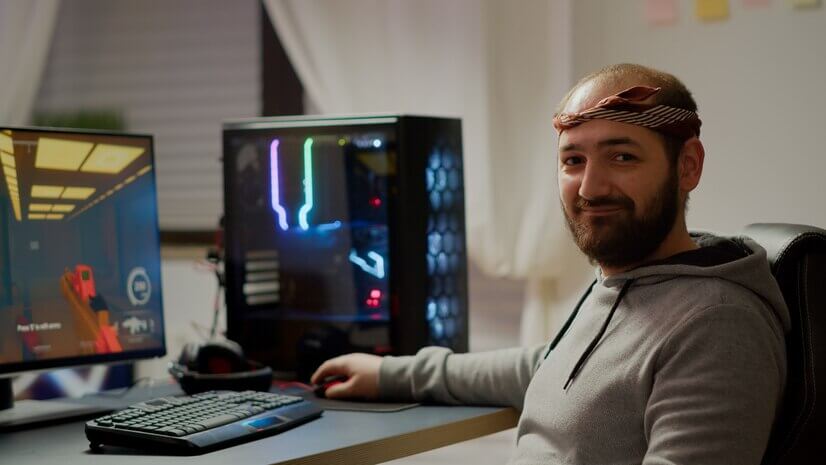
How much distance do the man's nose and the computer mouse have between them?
0.65 metres

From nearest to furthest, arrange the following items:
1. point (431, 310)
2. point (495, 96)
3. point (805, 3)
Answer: point (431, 310) < point (805, 3) < point (495, 96)

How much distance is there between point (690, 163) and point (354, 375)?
0.71m

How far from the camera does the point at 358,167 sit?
2074 mm

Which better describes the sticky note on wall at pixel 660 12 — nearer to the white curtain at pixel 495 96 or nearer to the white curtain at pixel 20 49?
the white curtain at pixel 495 96

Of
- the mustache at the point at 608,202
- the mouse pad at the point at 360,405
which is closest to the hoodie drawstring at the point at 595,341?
the mustache at the point at 608,202

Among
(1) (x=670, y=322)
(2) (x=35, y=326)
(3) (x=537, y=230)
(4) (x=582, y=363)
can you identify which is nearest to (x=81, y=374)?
(2) (x=35, y=326)

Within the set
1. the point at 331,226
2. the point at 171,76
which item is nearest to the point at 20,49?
the point at 171,76

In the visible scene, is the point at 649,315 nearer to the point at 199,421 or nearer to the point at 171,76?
the point at 199,421

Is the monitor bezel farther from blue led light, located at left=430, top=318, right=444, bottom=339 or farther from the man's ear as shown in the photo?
the man's ear

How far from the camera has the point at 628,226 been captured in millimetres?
1430

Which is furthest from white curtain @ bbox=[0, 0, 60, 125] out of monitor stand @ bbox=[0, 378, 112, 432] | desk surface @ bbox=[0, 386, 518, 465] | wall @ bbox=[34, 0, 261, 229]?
desk surface @ bbox=[0, 386, 518, 465]

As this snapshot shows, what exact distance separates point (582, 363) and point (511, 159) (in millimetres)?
1225

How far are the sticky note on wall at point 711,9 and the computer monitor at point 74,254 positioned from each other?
1.24 metres

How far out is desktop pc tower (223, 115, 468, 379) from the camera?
6.66ft
